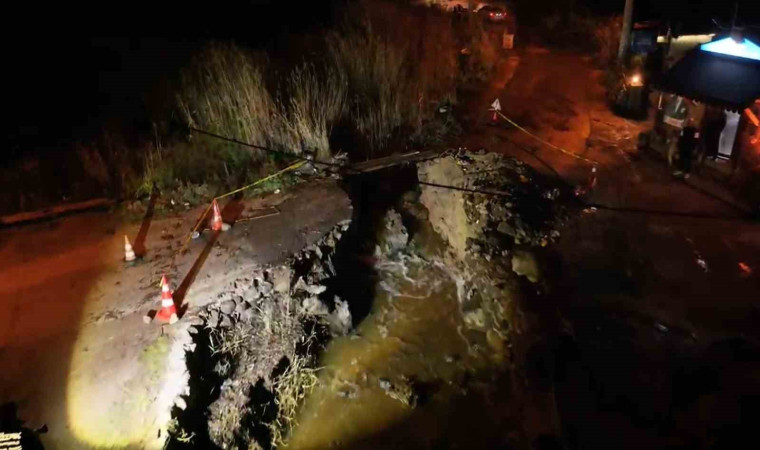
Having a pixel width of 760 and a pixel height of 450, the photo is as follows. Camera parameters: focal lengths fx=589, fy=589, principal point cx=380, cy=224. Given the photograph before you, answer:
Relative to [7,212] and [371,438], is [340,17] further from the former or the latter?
[371,438]

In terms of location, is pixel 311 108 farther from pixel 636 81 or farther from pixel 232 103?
pixel 636 81

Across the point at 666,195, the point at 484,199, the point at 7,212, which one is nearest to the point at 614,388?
the point at 484,199

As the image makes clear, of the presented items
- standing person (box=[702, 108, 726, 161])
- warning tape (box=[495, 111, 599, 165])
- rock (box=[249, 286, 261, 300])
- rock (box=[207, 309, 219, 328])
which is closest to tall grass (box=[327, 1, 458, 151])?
warning tape (box=[495, 111, 599, 165])

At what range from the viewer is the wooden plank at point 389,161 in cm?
903

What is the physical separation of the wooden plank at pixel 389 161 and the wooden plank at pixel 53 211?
3416 mm

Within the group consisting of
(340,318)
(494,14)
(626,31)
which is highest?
(494,14)

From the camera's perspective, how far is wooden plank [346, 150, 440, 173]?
29.6 feet

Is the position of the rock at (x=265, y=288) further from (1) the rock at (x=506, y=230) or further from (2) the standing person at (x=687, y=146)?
(2) the standing person at (x=687, y=146)

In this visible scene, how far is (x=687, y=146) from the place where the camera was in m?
9.71

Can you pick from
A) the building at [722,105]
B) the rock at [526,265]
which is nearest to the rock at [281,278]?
the rock at [526,265]

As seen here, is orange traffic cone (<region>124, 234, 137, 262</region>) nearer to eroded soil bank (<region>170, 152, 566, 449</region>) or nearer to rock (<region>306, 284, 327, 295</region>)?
eroded soil bank (<region>170, 152, 566, 449</region>)

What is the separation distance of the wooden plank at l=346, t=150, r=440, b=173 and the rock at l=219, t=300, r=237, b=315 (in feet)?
10.9

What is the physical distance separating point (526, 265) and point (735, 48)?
517 centimetres

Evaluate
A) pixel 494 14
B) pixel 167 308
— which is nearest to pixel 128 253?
pixel 167 308
